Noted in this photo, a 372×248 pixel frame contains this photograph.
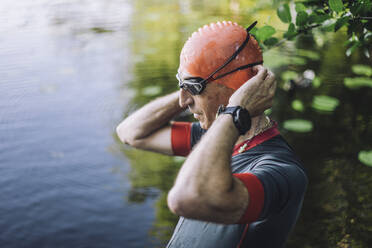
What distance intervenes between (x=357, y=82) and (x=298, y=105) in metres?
1.29

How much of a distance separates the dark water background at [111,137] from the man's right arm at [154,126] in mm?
701

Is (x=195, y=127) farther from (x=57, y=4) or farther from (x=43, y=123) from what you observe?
(x=57, y=4)

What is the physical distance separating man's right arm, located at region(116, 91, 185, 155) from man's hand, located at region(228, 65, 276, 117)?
1.87ft

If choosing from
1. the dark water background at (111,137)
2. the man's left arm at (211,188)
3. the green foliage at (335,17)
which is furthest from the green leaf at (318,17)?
the man's left arm at (211,188)

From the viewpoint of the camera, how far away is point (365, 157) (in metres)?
3.96

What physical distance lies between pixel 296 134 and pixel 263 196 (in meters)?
3.53

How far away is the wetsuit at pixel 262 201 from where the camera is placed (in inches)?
44.7

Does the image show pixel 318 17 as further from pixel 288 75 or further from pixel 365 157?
pixel 288 75

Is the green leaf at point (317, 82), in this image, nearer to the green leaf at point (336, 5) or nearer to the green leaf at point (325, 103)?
the green leaf at point (325, 103)

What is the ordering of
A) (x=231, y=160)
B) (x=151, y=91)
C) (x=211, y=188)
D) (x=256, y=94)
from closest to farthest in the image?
(x=211, y=188) < (x=231, y=160) < (x=256, y=94) < (x=151, y=91)

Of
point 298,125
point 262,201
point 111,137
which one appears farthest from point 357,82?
point 262,201

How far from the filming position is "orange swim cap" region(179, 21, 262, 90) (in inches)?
56.9

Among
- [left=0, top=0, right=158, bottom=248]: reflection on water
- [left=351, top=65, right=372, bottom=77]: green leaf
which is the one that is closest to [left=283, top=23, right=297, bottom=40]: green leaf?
[left=0, top=0, right=158, bottom=248]: reflection on water

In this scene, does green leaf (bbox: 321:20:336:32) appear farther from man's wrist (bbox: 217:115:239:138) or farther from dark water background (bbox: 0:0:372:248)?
man's wrist (bbox: 217:115:239:138)
